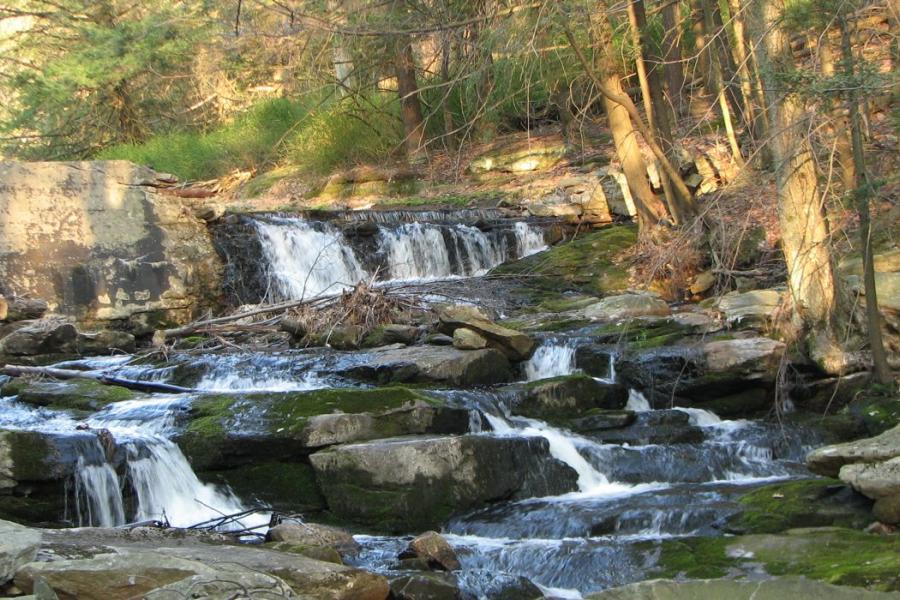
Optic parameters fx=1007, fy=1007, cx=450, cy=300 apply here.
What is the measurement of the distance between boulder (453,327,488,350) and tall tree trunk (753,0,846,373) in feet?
9.07

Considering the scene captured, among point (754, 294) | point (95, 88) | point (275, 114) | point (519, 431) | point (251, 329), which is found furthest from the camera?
point (275, 114)

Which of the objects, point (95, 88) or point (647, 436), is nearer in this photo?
point (647, 436)

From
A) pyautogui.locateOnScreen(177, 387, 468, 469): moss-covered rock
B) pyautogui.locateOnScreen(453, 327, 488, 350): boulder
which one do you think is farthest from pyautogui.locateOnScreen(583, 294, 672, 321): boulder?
pyautogui.locateOnScreen(177, 387, 468, 469): moss-covered rock

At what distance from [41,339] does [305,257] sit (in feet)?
14.9

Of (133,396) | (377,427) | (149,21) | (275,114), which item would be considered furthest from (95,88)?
(377,427)

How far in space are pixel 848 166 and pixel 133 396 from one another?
646cm

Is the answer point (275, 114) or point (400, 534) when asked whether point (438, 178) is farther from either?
point (400, 534)

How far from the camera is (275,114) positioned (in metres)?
23.1

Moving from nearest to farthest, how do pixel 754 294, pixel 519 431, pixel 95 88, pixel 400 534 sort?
pixel 400 534, pixel 519 431, pixel 754 294, pixel 95 88

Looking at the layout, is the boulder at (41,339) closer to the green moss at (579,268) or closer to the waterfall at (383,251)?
the waterfall at (383,251)

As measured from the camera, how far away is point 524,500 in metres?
6.94

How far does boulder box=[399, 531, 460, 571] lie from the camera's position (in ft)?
18.5

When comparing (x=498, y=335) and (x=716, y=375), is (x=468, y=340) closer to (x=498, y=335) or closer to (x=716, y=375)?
(x=498, y=335)

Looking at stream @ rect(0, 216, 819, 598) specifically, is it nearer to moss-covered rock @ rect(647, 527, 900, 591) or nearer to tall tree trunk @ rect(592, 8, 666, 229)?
→ moss-covered rock @ rect(647, 527, 900, 591)
